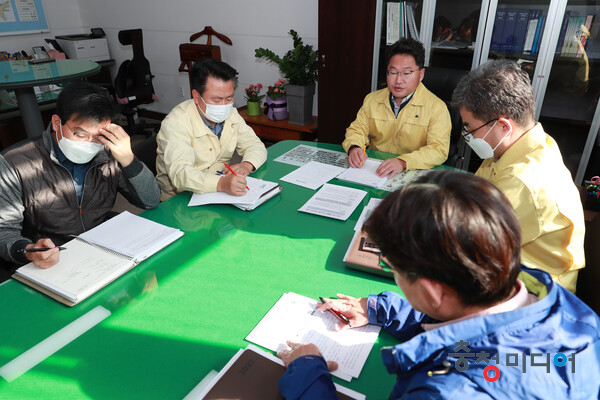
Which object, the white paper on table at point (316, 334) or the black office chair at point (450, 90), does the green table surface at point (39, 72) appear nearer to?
the black office chair at point (450, 90)

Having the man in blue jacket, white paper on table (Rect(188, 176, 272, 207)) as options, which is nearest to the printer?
white paper on table (Rect(188, 176, 272, 207))

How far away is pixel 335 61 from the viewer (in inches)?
130

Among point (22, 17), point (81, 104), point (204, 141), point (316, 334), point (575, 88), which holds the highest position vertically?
point (22, 17)

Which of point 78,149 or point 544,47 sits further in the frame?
point 544,47

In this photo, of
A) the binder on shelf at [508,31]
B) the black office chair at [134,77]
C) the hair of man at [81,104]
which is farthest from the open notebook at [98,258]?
the black office chair at [134,77]

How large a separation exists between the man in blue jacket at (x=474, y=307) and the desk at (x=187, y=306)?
0.26 m

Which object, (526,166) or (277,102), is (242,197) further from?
(277,102)

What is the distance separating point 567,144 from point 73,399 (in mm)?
3495

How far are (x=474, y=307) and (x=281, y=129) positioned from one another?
3.27 metres

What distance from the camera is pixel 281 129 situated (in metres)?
3.80

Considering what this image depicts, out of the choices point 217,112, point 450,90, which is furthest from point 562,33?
point 217,112

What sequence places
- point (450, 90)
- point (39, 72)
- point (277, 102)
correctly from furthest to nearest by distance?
point (277, 102) → point (39, 72) → point (450, 90)

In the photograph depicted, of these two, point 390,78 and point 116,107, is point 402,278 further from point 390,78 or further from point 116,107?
point 390,78

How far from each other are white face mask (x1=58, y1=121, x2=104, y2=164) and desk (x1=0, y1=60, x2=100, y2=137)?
1968 millimetres
